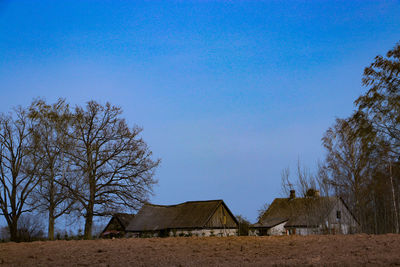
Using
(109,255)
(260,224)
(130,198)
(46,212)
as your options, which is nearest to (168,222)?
(260,224)

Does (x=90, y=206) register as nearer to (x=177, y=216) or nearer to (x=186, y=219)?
(x=186, y=219)

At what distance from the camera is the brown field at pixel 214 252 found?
9.54 m

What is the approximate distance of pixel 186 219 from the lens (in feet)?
131

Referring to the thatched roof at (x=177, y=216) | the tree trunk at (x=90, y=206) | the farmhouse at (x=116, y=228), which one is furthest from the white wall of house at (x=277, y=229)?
the tree trunk at (x=90, y=206)

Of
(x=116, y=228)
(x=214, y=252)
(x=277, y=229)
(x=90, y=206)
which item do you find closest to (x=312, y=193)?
(x=214, y=252)

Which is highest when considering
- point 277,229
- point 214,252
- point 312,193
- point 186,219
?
point 312,193

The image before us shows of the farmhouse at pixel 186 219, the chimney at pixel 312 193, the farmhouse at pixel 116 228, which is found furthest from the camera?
the farmhouse at pixel 116 228

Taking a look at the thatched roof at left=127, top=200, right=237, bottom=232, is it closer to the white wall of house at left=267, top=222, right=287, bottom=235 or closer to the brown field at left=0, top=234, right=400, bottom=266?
the white wall of house at left=267, top=222, right=287, bottom=235

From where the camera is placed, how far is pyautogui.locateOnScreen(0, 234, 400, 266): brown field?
954 cm

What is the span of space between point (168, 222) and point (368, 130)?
975 inches

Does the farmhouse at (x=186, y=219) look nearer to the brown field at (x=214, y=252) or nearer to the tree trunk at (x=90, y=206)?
the tree trunk at (x=90, y=206)

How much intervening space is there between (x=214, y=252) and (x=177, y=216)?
3004 centimetres

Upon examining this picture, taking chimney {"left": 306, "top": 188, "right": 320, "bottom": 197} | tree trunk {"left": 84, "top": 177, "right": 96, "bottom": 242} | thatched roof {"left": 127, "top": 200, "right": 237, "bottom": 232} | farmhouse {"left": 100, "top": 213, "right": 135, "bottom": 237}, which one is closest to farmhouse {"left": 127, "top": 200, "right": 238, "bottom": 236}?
thatched roof {"left": 127, "top": 200, "right": 237, "bottom": 232}

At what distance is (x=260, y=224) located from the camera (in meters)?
39.2
